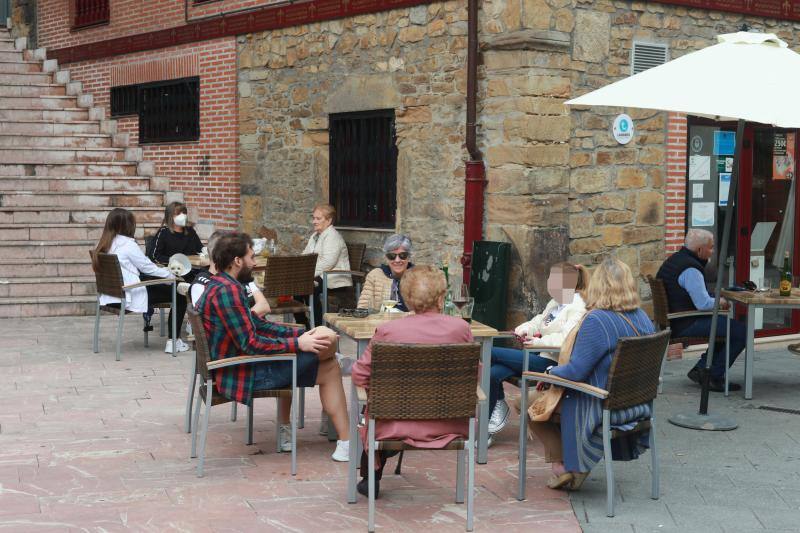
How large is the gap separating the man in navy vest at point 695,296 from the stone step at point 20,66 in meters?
12.0

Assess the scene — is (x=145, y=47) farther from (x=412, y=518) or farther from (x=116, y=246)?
(x=412, y=518)

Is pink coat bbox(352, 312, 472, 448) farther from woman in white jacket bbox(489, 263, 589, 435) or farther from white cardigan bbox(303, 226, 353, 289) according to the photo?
white cardigan bbox(303, 226, 353, 289)

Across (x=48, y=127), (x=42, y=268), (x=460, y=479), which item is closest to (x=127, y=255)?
(x=42, y=268)

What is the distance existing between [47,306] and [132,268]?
9.25 ft

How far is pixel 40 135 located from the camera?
15219 millimetres

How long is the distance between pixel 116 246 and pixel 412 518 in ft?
17.1

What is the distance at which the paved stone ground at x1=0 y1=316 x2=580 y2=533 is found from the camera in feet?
16.7

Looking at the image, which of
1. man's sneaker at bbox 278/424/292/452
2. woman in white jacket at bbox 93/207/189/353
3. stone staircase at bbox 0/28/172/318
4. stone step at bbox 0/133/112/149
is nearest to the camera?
man's sneaker at bbox 278/424/292/452

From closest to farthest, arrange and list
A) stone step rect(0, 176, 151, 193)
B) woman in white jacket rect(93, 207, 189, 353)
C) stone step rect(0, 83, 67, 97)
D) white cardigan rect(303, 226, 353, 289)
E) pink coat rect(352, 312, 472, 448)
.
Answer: pink coat rect(352, 312, 472, 448)
woman in white jacket rect(93, 207, 189, 353)
white cardigan rect(303, 226, 353, 289)
stone step rect(0, 176, 151, 193)
stone step rect(0, 83, 67, 97)

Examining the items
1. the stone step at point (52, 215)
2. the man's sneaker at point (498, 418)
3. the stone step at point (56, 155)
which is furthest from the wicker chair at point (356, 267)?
the stone step at point (56, 155)

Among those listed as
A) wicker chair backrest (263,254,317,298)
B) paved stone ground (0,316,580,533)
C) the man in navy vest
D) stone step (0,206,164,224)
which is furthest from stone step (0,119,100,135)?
the man in navy vest

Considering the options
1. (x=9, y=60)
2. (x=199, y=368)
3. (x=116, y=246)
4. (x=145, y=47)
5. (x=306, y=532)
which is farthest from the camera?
(x=9, y=60)

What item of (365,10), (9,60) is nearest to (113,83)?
(9,60)

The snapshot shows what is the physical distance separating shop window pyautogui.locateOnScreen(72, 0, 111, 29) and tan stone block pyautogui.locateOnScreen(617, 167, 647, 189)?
29.8 ft
